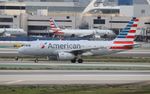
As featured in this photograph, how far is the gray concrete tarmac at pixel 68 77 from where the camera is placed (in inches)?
1693

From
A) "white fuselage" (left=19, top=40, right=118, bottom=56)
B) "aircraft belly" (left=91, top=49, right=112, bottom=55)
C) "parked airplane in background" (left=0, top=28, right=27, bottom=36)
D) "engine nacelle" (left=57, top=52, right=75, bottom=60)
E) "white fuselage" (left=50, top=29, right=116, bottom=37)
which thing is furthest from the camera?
"white fuselage" (left=50, top=29, right=116, bottom=37)

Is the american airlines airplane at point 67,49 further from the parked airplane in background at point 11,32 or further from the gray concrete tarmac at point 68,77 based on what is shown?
the parked airplane in background at point 11,32

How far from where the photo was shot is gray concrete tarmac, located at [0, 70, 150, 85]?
43000 millimetres

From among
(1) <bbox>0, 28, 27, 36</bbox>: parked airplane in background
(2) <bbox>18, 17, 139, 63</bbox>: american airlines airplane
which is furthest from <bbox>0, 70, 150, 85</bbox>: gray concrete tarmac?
(1) <bbox>0, 28, 27, 36</bbox>: parked airplane in background

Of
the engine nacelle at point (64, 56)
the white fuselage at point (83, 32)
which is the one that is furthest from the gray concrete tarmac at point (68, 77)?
the white fuselage at point (83, 32)

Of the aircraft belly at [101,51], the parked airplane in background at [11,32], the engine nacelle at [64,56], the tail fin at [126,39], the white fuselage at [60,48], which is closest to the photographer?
the engine nacelle at [64,56]

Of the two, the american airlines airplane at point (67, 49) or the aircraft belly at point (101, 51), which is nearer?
the american airlines airplane at point (67, 49)

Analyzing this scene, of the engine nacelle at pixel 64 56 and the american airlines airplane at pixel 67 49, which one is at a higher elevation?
the american airlines airplane at pixel 67 49

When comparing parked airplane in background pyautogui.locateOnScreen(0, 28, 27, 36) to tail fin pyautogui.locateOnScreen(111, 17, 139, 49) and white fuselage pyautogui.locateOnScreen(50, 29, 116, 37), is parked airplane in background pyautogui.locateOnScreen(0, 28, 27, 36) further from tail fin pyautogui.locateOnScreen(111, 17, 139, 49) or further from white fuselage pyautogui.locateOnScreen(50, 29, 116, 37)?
tail fin pyautogui.locateOnScreen(111, 17, 139, 49)

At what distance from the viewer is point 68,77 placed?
46.7 metres

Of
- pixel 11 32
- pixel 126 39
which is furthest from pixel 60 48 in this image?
pixel 11 32

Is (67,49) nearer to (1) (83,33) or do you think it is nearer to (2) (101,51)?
(2) (101,51)

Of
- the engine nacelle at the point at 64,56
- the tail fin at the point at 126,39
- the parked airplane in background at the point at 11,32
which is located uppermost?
the tail fin at the point at 126,39

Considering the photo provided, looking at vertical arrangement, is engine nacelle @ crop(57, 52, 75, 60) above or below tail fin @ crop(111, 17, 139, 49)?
below
